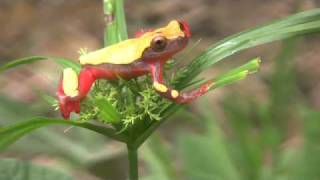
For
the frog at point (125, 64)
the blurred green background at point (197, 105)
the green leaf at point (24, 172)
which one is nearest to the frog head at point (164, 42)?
the frog at point (125, 64)

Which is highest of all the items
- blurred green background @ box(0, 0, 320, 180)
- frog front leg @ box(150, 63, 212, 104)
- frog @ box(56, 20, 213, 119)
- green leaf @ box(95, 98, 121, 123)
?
blurred green background @ box(0, 0, 320, 180)

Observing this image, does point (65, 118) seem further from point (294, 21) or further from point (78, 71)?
point (294, 21)

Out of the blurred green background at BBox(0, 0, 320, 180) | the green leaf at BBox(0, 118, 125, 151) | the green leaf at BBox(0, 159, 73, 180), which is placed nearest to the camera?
the green leaf at BBox(0, 118, 125, 151)

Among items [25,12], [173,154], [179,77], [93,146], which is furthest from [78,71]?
[25,12]

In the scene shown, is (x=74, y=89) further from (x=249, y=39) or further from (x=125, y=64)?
(x=249, y=39)

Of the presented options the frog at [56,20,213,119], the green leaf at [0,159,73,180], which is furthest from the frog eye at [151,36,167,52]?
the green leaf at [0,159,73,180]

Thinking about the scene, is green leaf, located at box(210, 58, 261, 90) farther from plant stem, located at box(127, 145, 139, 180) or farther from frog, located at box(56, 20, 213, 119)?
plant stem, located at box(127, 145, 139, 180)
